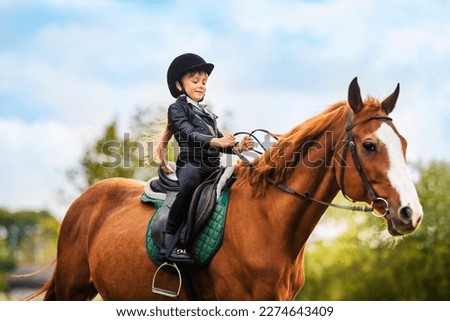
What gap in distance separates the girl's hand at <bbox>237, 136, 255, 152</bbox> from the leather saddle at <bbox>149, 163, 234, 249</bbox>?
33cm

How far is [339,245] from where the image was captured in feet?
113

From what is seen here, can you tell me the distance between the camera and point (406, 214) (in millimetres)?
4809

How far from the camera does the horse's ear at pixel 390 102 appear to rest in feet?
17.5

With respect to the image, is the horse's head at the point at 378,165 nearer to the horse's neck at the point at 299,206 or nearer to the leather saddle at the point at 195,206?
the horse's neck at the point at 299,206

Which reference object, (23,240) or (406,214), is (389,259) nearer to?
(406,214)

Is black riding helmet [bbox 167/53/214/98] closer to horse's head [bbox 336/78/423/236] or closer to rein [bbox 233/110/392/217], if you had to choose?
rein [bbox 233/110/392/217]

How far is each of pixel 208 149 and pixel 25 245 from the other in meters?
61.0

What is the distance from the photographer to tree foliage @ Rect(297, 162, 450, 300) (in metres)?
29.8

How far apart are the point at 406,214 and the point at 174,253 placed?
2232 millimetres

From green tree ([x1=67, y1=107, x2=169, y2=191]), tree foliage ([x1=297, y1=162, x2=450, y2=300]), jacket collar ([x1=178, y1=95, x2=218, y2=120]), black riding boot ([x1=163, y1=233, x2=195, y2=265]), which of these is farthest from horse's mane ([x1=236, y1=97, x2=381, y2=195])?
tree foliage ([x1=297, y1=162, x2=450, y2=300])

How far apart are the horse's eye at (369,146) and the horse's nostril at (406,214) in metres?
0.55

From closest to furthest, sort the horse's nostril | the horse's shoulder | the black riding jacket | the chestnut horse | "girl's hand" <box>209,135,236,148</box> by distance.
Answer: the horse's nostril, the chestnut horse, "girl's hand" <box>209,135,236,148</box>, the black riding jacket, the horse's shoulder

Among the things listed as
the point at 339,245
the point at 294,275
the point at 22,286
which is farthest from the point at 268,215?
the point at 22,286
